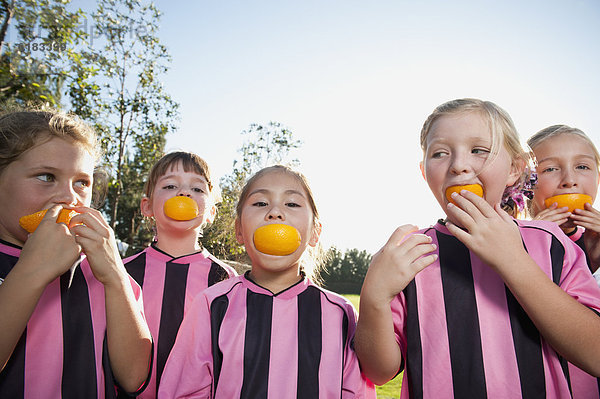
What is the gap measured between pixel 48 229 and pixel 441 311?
1.78 m

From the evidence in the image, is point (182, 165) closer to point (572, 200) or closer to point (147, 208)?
point (147, 208)

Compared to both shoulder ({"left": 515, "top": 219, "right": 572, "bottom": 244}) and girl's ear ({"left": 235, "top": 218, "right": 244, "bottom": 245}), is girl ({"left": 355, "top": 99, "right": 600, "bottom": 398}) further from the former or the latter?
girl's ear ({"left": 235, "top": 218, "right": 244, "bottom": 245})

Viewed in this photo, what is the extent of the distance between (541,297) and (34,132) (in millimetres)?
2470

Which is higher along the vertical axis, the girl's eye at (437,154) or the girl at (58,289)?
the girl's eye at (437,154)

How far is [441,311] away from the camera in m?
1.74

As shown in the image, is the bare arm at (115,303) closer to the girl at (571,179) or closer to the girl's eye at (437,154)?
the girl's eye at (437,154)

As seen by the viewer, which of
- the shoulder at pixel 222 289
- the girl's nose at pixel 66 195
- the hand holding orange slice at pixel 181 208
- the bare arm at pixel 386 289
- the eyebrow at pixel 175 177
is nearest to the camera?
the bare arm at pixel 386 289

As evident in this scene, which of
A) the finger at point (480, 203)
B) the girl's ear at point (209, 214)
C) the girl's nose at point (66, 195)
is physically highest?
the girl's ear at point (209, 214)

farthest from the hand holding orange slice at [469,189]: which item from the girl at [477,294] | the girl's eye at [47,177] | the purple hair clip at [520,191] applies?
the girl's eye at [47,177]

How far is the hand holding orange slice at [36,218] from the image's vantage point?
70.4 inches

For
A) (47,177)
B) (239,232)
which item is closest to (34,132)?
(47,177)

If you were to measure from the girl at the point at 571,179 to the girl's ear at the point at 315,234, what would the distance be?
4.53 ft

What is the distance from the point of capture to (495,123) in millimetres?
1819

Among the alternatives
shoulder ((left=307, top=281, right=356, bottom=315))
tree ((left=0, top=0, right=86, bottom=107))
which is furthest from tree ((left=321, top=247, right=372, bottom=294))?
shoulder ((left=307, top=281, right=356, bottom=315))
